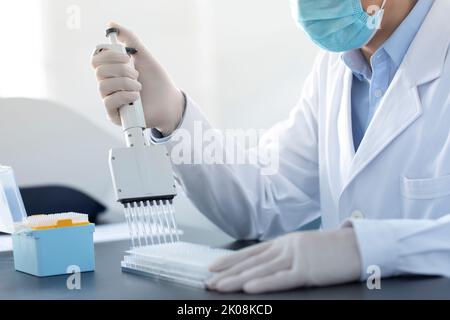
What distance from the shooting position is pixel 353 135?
1.41 meters

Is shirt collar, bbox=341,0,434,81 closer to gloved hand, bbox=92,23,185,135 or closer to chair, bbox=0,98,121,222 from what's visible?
gloved hand, bbox=92,23,185,135

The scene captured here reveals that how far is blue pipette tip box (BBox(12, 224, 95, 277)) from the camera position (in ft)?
3.39

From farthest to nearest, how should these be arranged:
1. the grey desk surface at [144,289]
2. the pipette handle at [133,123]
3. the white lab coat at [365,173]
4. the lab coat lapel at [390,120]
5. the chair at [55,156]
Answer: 1. the chair at [55,156]
2. the lab coat lapel at [390,120]
3. the pipette handle at [133,123]
4. the white lab coat at [365,173]
5. the grey desk surface at [144,289]

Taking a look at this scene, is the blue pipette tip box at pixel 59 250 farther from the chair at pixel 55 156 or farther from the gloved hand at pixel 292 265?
the chair at pixel 55 156

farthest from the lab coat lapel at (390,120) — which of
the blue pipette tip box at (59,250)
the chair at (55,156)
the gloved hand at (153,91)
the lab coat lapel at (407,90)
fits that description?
the chair at (55,156)

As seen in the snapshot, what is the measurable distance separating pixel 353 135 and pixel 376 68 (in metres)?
0.13

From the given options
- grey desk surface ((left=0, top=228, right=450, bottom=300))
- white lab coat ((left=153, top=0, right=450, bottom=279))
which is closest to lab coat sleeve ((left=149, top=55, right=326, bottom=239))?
white lab coat ((left=153, top=0, right=450, bottom=279))

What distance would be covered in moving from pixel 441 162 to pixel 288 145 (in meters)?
0.41

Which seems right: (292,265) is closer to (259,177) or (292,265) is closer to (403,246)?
(403,246)

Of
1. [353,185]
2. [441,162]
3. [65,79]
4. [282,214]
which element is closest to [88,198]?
[65,79]

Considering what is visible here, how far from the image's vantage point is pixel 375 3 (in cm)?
133

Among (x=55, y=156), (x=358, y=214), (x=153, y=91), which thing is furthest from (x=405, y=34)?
Answer: (x=55, y=156)

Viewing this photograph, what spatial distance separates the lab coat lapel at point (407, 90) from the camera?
1260 millimetres
